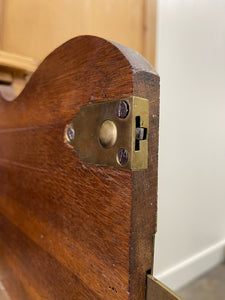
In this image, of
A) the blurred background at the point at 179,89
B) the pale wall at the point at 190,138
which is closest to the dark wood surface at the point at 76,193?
the blurred background at the point at 179,89

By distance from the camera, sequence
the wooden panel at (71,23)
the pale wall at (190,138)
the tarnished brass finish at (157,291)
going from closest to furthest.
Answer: the tarnished brass finish at (157,291) → the wooden panel at (71,23) → the pale wall at (190,138)

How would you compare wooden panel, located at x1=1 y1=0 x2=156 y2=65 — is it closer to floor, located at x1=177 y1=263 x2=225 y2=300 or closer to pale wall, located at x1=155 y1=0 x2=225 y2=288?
pale wall, located at x1=155 y1=0 x2=225 y2=288

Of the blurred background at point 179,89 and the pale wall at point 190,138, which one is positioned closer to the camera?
the blurred background at point 179,89

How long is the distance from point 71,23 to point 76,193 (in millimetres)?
833

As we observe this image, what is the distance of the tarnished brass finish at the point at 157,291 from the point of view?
0.16 metres

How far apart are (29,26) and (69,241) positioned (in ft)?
2.59

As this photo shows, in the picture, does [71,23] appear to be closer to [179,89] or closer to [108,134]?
[179,89]

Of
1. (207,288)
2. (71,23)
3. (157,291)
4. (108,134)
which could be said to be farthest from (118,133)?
(207,288)

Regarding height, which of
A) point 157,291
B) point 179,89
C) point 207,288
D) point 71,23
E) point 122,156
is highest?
point 71,23

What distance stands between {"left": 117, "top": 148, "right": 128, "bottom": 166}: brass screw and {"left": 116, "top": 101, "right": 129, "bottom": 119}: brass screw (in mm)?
27

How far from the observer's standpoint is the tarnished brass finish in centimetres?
16

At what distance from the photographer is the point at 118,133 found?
18cm

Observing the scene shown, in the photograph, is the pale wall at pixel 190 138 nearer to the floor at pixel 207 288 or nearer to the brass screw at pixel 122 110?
the floor at pixel 207 288

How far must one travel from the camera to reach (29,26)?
78cm
